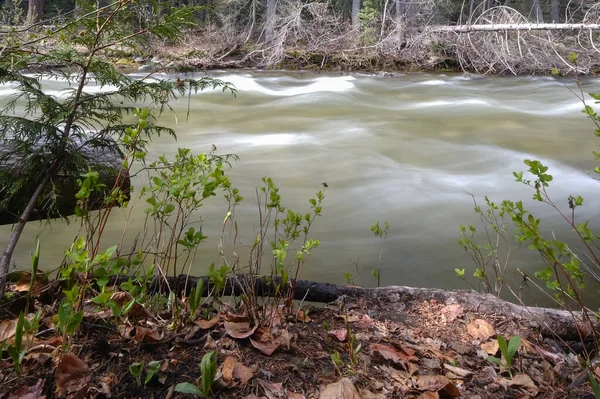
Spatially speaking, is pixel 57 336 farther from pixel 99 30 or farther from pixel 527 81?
pixel 527 81

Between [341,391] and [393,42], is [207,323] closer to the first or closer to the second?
[341,391]

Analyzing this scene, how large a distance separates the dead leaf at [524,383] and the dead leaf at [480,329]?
38 cm

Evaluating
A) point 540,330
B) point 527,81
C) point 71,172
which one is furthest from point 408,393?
point 527,81

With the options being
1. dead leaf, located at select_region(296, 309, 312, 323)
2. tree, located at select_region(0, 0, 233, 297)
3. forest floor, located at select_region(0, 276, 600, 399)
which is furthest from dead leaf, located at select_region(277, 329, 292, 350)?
tree, located at select_region(0, 0, 233, 297)

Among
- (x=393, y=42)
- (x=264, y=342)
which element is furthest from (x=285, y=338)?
(x=393, y=42)

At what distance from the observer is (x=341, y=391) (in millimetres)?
1836

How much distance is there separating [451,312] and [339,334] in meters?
0.81

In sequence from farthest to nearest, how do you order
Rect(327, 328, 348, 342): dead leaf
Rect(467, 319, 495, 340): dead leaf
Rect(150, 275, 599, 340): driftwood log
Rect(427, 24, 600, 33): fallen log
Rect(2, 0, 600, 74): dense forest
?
Rect(2, 0, 600, 74): dense forest
Rect(427, 24, 600, 33): fallen log
Rect(150, 275, 599, 340): driftwood log
Rect(467, 319, 495, 340): dead leaf
Rect(327, 328, 348, 342): dead leaf

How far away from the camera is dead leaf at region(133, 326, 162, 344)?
6.52 ft

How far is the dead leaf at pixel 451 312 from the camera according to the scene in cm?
269

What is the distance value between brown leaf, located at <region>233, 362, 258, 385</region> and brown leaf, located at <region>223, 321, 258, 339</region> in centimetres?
19

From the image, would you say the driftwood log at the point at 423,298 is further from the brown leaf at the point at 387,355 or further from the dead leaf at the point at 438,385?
the dead leaf at the point at 438,385

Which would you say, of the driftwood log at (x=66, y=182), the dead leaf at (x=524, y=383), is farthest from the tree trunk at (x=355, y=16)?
the dead leaf at (x=524, y=383)

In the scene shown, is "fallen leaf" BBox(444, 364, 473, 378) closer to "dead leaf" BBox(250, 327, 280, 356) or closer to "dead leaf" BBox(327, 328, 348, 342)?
"dead leaf" BBox(327, 328, 348, 342)
